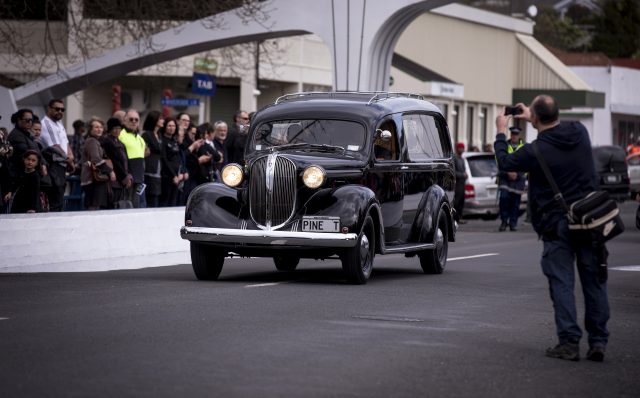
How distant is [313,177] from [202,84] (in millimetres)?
18987

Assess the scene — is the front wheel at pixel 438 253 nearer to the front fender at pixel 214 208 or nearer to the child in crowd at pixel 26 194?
the front fender at pixel 214 208

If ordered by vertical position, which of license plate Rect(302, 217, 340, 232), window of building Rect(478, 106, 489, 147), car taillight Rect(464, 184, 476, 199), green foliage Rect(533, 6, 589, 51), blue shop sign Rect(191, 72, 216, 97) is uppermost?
green foliage Rect(533, 6, 589, 51)

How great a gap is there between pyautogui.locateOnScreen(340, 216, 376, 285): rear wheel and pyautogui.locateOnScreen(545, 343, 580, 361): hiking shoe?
17.4 feet

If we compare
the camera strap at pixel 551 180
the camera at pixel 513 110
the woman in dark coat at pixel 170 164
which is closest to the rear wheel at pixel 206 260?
the camera at pixel 513 110

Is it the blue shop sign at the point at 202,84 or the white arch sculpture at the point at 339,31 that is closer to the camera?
the white arch sculpture at the point at 339,31

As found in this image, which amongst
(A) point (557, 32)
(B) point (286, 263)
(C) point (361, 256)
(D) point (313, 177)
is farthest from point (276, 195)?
(A) point (557, 32)

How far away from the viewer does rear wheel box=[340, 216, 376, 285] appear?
16.0 meters

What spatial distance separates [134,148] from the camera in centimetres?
2392

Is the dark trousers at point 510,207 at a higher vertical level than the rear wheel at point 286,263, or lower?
higher

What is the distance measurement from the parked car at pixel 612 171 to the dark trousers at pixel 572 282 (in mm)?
32695

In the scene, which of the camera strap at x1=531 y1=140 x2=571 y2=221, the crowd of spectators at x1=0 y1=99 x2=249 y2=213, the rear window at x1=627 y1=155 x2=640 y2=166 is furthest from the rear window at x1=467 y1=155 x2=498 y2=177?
the camera strap at x1=531 y1=140 x2=571 y2=221

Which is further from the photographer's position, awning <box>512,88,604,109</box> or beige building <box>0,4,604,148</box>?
awning <box>512,88,604,109</box>

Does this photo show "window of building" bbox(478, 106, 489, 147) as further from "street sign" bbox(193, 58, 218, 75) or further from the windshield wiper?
the windshield wiper

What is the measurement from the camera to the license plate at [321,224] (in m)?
15.8
